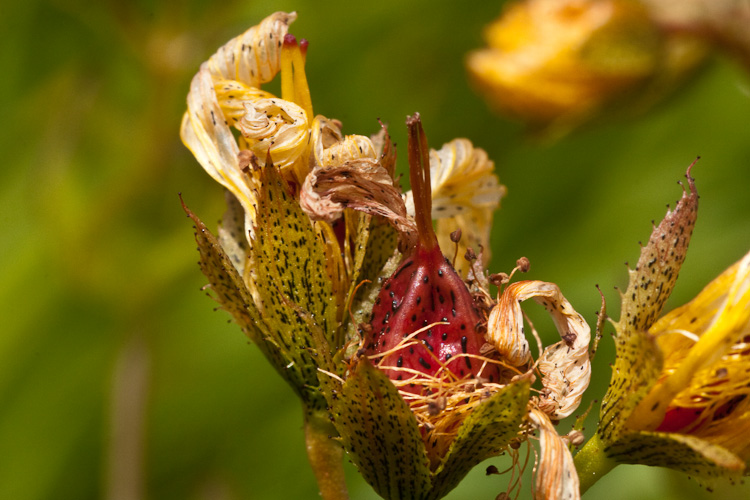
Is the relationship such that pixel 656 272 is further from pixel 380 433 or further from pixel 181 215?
pixel 181 215

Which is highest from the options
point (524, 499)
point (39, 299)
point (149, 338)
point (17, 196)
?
point (17, 196)

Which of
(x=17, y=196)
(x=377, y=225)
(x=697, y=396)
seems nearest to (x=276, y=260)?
(x=377, y=225)

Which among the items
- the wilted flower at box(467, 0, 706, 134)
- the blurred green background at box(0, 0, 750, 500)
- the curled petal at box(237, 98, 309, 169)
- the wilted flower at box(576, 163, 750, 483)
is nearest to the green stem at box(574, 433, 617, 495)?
the wilted flower at box(576, 163, 750, 483)

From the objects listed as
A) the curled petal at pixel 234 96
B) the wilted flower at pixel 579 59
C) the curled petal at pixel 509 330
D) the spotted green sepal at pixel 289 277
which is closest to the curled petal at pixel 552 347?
the curled petal at pixel 509 330

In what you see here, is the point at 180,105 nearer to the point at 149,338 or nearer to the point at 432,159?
the point at 149,338

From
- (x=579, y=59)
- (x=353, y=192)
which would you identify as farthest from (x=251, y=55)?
(x=579, y=59)

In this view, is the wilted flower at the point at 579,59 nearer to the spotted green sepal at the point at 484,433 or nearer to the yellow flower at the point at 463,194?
the yellow flower at the point at 463,194
